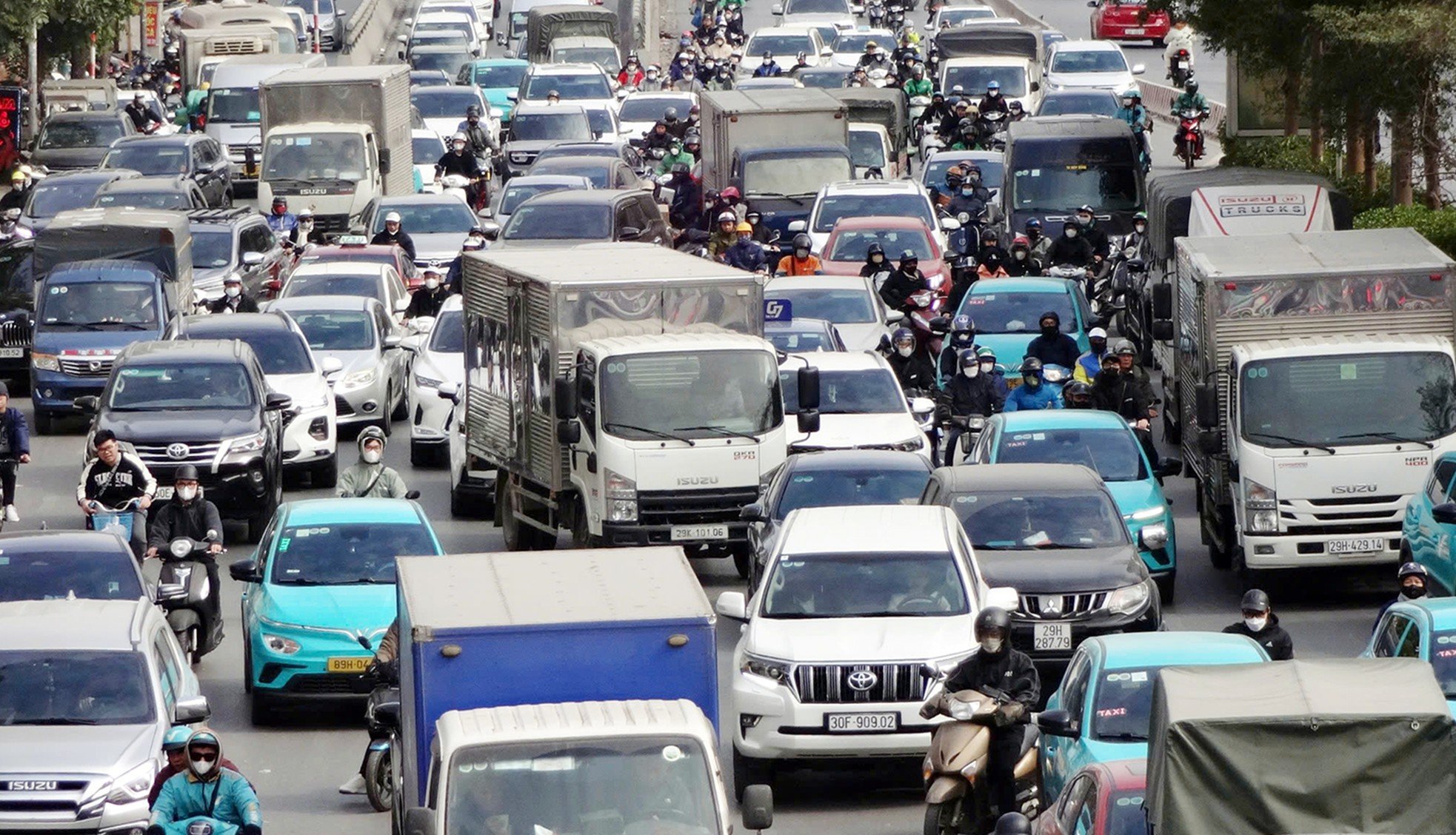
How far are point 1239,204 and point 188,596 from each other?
14.2m

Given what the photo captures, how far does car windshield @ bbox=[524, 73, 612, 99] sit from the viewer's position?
5559cm

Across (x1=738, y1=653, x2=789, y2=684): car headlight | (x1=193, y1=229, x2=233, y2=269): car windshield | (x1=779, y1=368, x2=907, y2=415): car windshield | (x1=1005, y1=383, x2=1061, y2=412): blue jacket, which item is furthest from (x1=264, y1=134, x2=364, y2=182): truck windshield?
(x1=738, y1=653, x2=789, y2=684): car headlight

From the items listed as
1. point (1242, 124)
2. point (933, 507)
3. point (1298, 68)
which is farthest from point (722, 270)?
point (1242, 124)

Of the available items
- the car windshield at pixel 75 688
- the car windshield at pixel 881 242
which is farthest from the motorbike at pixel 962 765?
the car windshield at pixel 881 242

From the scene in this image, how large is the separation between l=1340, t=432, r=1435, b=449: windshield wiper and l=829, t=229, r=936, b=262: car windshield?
43.1ft

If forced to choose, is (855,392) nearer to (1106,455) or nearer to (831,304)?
(1106,455)

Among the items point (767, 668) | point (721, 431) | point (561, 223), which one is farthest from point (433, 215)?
point (767, 668)

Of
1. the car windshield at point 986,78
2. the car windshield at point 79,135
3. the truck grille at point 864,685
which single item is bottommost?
the truck grille at point 864,685

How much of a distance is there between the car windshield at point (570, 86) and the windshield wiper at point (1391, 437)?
115 feet

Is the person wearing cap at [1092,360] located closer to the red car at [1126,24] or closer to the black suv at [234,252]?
the black suv at [234,252]

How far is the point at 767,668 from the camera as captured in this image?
16.4m

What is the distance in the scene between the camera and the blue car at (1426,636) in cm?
1518

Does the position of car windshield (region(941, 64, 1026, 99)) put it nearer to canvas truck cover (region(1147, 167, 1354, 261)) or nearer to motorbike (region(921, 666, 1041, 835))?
canvas truck cover (region(1147, 167, 1354, 261))

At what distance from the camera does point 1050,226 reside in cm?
3772
